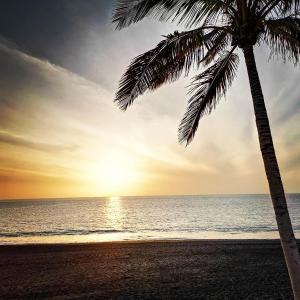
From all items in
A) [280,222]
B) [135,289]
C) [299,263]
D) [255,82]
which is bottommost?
[135,289]

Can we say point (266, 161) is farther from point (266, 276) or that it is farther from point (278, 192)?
point (266, 276)

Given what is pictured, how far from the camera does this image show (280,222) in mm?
5215

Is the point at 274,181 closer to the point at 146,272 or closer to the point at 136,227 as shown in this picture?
the point at 146,272

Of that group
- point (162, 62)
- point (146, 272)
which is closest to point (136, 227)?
point (146, 272)

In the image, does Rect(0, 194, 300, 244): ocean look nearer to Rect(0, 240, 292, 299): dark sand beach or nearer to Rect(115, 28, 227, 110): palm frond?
Rect(0, 240, 292, 299): dark sand beach

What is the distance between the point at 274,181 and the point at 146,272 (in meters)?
8.92

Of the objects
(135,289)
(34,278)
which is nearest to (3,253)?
(34,278)

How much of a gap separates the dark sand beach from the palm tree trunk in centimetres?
521

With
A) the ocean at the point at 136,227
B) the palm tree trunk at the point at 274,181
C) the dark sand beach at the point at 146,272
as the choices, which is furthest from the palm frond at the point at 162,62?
the ocean at the point at 136,227

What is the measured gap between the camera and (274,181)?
5344mm

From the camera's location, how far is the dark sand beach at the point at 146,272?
406 inches

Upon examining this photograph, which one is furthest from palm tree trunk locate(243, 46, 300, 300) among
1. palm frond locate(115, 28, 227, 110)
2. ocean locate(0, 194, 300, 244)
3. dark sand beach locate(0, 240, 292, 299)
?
ocean locate(0, 194, 300, 244)

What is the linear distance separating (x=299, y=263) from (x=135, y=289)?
6.71 metres

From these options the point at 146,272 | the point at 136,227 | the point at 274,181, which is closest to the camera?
the point at 274,181
